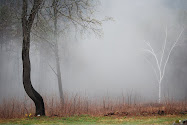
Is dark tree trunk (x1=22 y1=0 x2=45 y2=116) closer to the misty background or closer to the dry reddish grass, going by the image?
the dry reddish grass

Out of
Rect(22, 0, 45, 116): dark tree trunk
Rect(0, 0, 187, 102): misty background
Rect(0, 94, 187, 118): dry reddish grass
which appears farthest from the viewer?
Rect(0, 0, 187, 102): misty background

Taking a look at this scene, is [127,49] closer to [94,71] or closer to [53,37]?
[94,71]

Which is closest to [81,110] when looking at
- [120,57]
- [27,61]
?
[27,61]

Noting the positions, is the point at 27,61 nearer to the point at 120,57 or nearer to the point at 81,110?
the point at 81,110

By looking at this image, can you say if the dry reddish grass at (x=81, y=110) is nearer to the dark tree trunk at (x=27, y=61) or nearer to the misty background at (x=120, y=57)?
the dark tree trunk at (x=27, y=61)

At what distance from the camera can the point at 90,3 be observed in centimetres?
620

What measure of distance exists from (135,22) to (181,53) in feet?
26.0

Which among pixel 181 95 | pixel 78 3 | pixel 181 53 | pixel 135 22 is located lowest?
pixel 181 95

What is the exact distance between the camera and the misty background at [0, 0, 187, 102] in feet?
50.9

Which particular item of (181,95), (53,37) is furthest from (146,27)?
(53,37)

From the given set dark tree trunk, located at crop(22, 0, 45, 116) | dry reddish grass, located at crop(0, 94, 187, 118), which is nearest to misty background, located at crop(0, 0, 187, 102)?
dry reddish grass, located at crop(0, 94, 187, 118)

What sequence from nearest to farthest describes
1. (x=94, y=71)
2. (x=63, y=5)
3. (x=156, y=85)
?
(x=63, y=5) < (x=156, y=85) < (x=94, y=71)

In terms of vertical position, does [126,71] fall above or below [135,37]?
below

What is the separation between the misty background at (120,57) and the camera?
50.9ft
